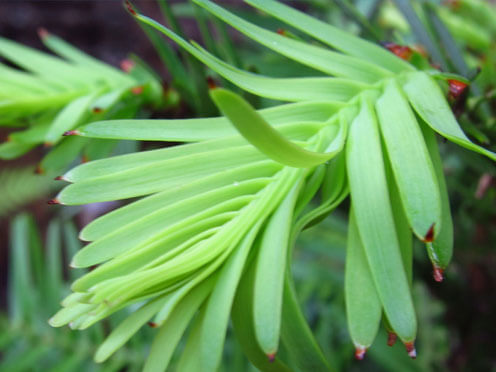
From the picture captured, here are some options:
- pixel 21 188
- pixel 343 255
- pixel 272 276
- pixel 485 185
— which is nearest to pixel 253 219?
pixel 272 276

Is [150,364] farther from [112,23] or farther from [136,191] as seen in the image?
[112,23]

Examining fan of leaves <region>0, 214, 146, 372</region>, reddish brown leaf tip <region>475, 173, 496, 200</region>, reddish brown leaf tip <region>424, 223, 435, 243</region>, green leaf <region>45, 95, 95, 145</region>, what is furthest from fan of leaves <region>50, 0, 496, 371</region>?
fan of leaves <region>0, 214, 146, 372</region>

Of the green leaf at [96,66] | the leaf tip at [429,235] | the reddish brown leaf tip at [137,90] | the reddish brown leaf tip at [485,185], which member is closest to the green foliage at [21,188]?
the green leaf at [96,66]

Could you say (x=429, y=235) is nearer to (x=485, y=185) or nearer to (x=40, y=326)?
(x=485, y=185)

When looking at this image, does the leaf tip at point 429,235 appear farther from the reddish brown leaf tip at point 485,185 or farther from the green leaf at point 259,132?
the reddish brown leaf tip at point 485,185

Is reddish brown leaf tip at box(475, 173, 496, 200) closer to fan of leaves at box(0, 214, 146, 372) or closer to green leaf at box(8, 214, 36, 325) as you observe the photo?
fan of leaves at box(0, 214, 146, 372)
